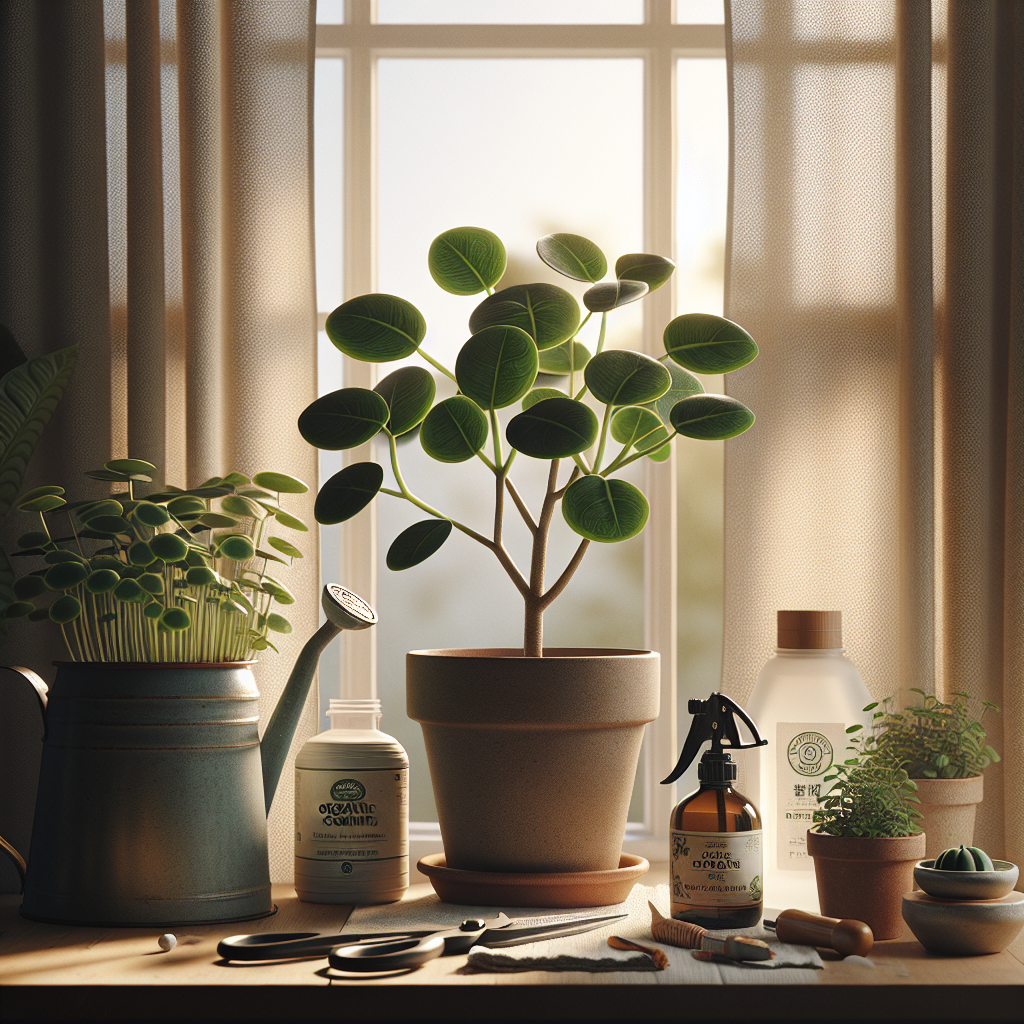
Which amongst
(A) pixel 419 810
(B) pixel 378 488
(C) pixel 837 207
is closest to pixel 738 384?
(C) pixel 837 207

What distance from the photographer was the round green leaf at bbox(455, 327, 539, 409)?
3.58 ft

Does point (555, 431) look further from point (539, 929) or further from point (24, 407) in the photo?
point (24, 407)

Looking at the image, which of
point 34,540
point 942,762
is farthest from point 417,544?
point 942,762

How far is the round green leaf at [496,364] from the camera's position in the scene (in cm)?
109

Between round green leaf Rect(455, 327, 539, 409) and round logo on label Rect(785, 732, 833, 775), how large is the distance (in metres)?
0.48

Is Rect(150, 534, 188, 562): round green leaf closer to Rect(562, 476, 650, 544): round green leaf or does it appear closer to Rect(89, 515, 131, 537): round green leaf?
Rect(89, 515, 131, 537): round green leaf

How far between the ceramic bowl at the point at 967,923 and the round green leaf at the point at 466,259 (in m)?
0.78

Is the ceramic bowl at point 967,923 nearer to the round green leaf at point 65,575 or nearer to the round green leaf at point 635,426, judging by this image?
the round green leaf at point 635,426

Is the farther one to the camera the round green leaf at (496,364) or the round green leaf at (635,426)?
the round green leaf at (635,426)

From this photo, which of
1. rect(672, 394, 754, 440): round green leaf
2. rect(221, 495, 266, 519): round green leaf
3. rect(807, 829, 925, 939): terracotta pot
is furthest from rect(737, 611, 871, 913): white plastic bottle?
rect(221, 495, 266, 519): round green leaf

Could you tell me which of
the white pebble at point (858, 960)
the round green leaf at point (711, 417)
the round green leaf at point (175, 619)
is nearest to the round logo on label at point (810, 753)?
the white pebble at point (858, 960)

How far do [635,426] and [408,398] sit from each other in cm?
26

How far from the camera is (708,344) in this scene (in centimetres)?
114

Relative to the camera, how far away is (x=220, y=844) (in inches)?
41.3
